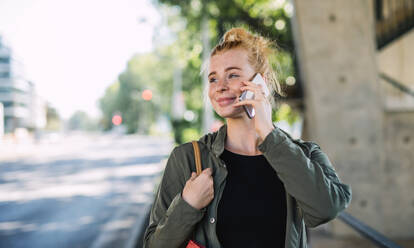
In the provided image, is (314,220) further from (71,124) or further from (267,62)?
(71,124)

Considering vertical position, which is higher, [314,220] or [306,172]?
[306,172]

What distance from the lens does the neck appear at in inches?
71.1

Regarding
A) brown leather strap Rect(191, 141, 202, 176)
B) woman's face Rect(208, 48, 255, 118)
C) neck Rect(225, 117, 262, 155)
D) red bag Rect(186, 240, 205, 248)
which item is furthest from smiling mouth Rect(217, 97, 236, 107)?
red bag Rect(186, 240, 205, 248)

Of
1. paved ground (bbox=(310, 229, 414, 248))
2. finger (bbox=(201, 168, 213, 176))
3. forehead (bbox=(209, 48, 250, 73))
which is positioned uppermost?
forehead (bbox=(209, 48, 250, 73))

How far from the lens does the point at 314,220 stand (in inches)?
60.1

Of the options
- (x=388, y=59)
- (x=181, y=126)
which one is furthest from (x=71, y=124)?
(x=388, y=59)

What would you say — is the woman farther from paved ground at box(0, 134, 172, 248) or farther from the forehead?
paved ground at box(0, 134, 172, 248)

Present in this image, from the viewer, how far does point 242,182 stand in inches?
65.8

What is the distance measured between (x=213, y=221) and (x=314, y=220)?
16.1 inches

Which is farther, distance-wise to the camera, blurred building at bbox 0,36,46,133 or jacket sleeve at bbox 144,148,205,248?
blurred building at bbox 0,36,46,133

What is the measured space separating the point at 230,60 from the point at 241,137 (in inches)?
14.4

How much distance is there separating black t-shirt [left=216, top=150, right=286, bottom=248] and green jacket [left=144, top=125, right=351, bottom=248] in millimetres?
43

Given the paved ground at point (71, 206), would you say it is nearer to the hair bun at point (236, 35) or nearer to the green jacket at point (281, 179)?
the green jacket at point (281, 179)

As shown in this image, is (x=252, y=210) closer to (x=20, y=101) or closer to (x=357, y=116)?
(x=357, y=116)
